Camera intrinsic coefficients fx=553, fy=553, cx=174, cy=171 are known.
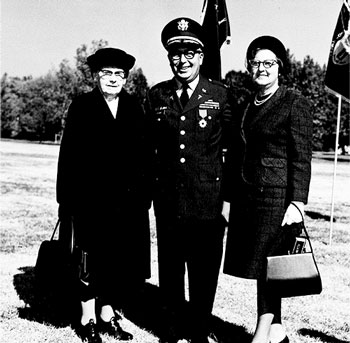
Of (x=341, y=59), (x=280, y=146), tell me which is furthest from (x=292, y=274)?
(x=341, y=59)

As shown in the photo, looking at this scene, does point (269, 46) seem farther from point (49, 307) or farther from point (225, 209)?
point (49, 307)

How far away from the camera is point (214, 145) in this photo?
4180 mm

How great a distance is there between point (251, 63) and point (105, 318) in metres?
2.47

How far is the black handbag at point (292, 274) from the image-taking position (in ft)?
12.3

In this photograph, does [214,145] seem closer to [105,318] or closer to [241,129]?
[241,129]

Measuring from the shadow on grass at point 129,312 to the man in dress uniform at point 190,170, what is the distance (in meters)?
0.35

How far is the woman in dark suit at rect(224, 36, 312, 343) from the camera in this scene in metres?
3.82

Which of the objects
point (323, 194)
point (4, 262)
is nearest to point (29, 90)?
point (323, 194)

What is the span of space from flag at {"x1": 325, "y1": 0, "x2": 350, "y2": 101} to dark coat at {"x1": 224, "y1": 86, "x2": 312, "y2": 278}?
4.70 metres

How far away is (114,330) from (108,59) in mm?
2249

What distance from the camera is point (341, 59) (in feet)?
27.2

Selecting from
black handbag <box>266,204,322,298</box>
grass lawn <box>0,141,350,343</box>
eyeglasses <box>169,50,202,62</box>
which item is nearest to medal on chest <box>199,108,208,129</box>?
eyeglasses <box>169,50,202,62</box>

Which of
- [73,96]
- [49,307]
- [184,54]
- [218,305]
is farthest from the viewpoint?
[73,96]

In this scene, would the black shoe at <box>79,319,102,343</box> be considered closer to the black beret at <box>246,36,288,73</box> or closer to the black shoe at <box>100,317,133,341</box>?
the black shoe at <box>100,317,133,341</box>
